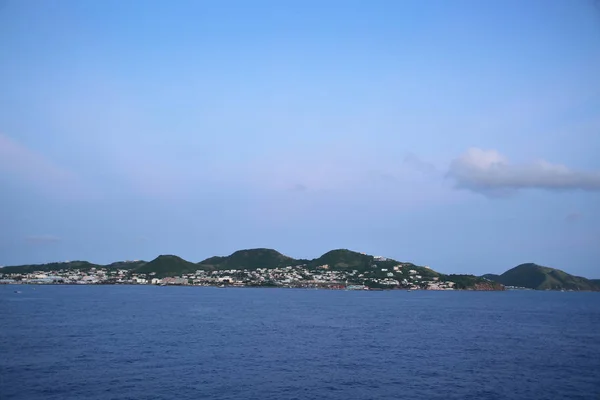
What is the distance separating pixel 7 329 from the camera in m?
85.8

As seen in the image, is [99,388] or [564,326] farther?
[564,326]

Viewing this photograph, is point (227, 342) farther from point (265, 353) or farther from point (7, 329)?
point (7, 329)

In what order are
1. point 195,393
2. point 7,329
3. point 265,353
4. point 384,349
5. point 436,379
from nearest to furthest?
1. point 195,393
2. point 436,379
3. point 265,353
4. point 384,349
5. point 7,329

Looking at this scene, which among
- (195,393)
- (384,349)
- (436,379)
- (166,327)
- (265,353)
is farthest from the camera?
(166,327)

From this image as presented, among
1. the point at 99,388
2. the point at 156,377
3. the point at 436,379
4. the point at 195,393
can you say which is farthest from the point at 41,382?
the point at 436,379

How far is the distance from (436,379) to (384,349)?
19401 mm

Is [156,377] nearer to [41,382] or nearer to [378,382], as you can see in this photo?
[41,382]

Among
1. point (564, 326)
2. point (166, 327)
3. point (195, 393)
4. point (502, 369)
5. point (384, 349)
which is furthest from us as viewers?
point (564, 326)

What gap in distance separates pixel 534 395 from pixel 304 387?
24573 mm

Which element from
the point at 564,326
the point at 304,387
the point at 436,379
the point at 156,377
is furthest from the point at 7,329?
the point at 564,326

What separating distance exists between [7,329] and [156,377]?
50115mm

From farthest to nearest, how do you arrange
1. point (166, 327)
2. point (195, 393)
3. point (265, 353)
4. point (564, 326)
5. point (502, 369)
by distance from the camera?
point (564, 326)
point (166, 327)
point (265, 353)
point (502, 369)
point (195, 393)

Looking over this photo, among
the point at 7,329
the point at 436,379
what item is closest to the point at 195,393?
the point at 436,379

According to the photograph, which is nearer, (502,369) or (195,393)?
(195,393)
